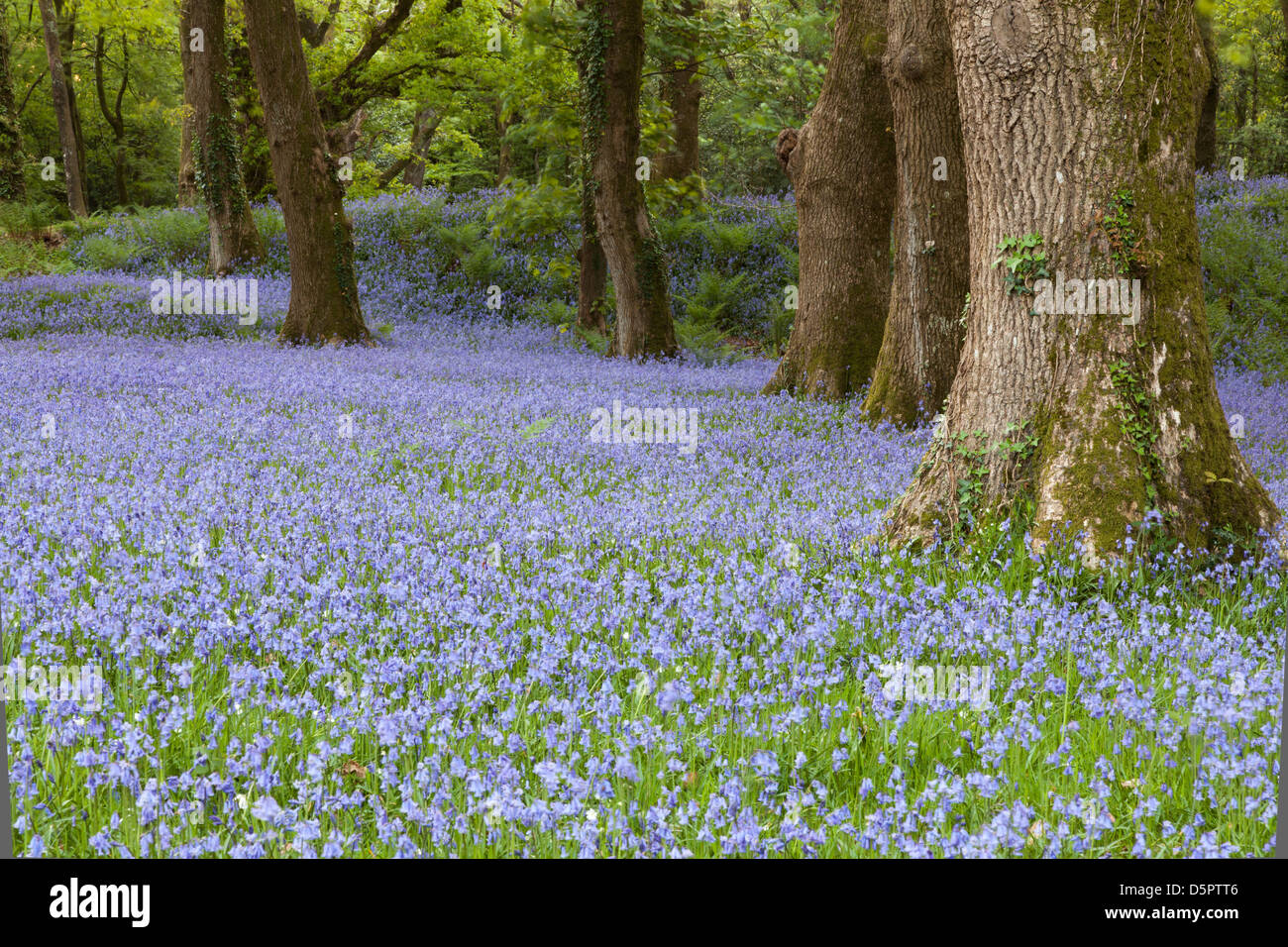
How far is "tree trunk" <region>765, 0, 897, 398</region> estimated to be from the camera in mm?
10523

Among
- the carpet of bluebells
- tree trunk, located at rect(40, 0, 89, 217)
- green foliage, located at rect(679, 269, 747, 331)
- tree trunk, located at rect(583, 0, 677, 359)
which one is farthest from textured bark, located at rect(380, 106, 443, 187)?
the carpet of bluebells

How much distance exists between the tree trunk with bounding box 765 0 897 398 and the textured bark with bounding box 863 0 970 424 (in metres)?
1.62

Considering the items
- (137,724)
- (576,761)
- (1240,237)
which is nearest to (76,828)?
(137,724)

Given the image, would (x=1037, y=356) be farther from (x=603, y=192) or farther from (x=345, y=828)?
(x=603, y=192)

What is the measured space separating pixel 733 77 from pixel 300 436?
52.4 feet

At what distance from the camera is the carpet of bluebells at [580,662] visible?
7.70 feet

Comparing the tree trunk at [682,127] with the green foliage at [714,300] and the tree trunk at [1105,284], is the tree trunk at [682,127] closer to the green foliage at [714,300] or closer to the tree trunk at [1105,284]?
the green foliage at [714,300]

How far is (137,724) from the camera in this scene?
9.20ft

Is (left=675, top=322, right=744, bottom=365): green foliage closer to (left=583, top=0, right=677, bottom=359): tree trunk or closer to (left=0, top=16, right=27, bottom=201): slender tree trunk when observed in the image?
(left=583, top=0, right=677, bottom=359): tree trunk

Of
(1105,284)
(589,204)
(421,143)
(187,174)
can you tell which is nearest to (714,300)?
(589,204)

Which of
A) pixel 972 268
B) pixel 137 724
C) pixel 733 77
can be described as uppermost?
pixel 733 77

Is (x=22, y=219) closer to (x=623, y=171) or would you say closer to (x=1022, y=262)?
(x=623, y=171)

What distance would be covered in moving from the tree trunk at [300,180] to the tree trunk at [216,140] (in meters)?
4.15

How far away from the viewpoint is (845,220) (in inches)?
423
